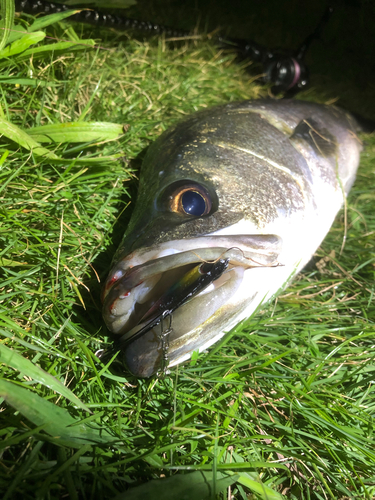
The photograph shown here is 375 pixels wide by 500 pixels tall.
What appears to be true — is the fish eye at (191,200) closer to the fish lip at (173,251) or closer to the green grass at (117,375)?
the fish lip at (173,251)

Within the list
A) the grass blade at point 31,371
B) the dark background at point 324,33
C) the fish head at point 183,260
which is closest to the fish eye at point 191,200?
the fish head at point 183,260

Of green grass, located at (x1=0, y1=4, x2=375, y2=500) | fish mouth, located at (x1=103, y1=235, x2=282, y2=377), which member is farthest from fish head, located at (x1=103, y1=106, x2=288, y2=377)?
green grass, located at (x1=0, y1=4, x2=375, y2=500)

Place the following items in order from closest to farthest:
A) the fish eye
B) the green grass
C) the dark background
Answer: the green grass
the fish eye
the dark background

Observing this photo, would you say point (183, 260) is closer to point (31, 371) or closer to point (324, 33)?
point (31, 371)

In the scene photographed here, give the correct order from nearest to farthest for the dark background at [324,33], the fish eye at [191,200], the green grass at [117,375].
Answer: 1. the green grass at [117,375]
2. the fish eye at [191,200]
3. the dark background at [324,33]

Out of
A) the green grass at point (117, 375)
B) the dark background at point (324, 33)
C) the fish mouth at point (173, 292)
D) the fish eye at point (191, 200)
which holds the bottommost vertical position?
the green grass at point (117, 375)

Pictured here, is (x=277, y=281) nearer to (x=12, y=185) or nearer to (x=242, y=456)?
(x=242, y=456)

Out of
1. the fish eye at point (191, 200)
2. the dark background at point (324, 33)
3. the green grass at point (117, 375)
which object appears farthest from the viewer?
the dark background at point (324, 33)

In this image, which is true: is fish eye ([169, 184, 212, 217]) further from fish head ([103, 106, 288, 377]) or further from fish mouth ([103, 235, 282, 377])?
fish mouth ([103, 235, 282, 377])
